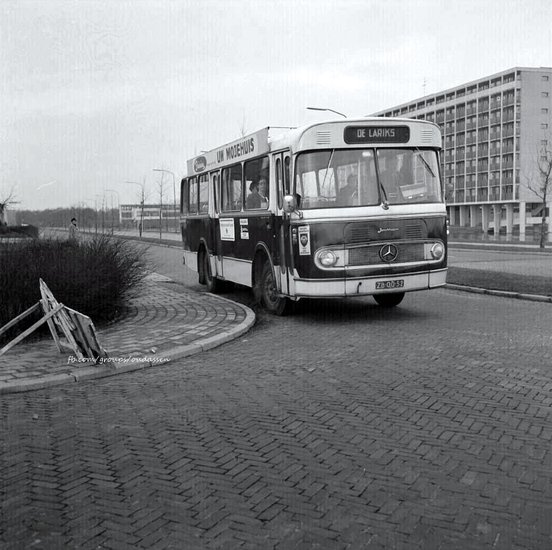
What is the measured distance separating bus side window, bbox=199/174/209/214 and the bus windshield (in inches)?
214

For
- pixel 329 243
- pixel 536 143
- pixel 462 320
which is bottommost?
pixel 462 320

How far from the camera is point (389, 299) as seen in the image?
12.2 meters

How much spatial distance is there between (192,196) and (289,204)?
712 centimetres

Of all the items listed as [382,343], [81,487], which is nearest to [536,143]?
[382,343]

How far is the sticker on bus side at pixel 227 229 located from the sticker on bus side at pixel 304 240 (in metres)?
3.41

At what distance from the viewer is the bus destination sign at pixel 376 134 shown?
10.2 meters

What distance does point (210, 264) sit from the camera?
15383mm

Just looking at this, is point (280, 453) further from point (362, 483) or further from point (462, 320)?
point (462, 320)

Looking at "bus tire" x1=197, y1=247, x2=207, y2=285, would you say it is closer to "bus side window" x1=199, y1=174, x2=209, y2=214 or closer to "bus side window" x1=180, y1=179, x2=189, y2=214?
"bus side window" x1=199, y1=174, x2=209, y2=214

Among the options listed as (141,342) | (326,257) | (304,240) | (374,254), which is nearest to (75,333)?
(141,342)

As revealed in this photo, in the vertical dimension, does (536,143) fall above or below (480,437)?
above

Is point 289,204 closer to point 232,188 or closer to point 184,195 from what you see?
point 232,188

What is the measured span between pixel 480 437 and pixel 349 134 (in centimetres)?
630

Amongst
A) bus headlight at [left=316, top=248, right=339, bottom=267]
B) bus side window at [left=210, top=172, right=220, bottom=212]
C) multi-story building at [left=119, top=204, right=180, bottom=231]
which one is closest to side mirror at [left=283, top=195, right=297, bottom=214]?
bus headlight at [left=316, top=248, right=339, bottom=267]
